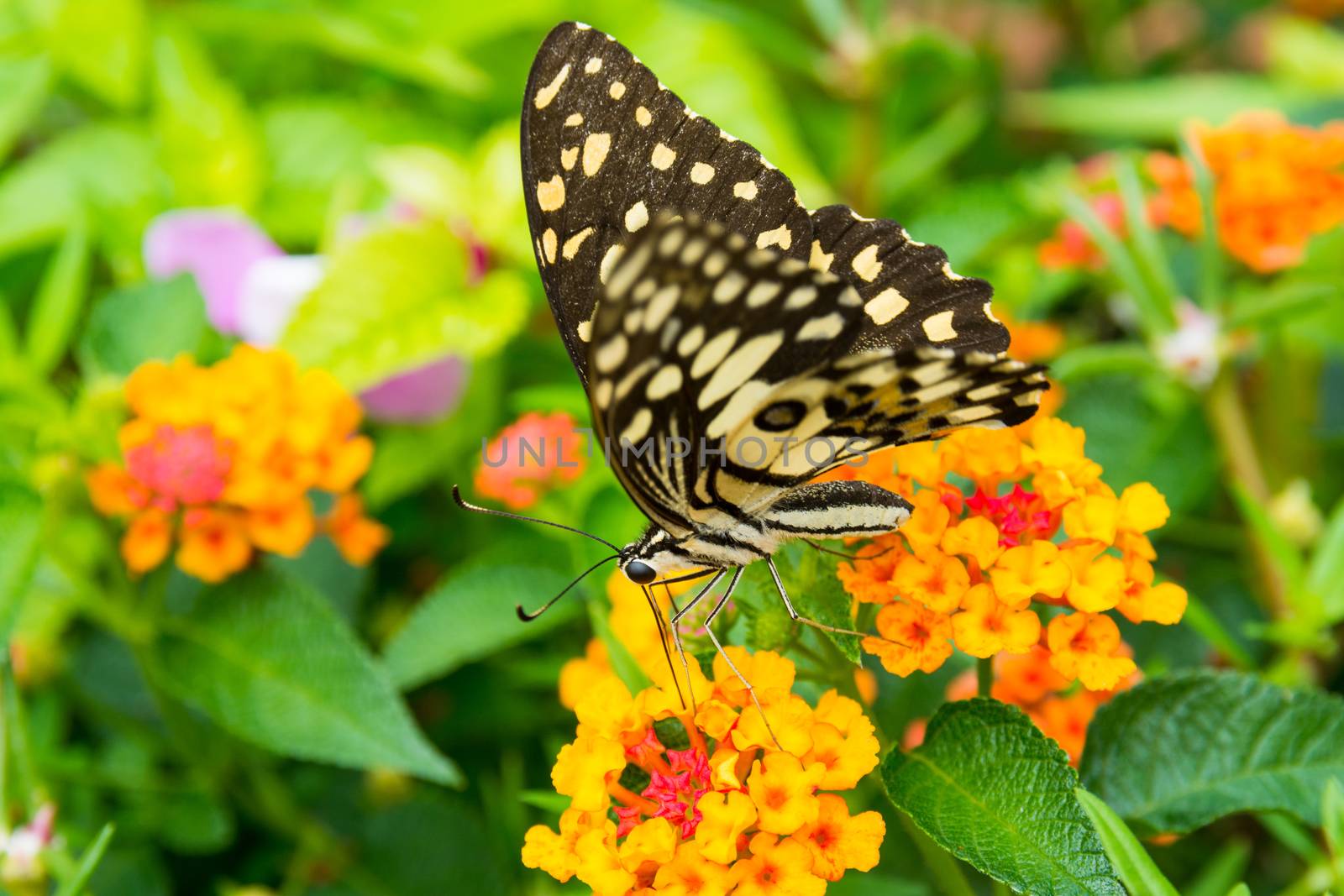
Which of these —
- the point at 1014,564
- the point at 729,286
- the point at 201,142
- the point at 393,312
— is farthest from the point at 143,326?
the point at 1014,564

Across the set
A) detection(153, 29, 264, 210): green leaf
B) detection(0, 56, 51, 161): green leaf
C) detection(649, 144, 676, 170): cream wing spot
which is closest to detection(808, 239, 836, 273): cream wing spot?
detection(649, 144, 676, 170): cream wing spot

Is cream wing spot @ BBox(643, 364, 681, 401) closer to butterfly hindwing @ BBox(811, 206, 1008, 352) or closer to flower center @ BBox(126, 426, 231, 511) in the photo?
butterfly hindwing @ BBox(811, 206, 1008, 352)

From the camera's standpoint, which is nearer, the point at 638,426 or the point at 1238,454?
the point at 638,426

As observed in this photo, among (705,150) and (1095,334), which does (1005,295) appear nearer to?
(1095,334)

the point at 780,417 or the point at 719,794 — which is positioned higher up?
the point at 780,417

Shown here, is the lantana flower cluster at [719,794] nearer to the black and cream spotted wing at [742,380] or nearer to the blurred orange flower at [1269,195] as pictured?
the black and cream spotted wing at [742,380]

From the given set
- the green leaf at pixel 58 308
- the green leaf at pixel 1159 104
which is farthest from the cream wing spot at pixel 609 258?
the green leaf at pixel 1159 104

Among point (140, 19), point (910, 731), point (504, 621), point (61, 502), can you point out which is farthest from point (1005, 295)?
point (140, 19)

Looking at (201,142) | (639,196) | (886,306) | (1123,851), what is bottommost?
(1123,851)

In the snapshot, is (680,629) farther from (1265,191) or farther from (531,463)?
(1265,191)
